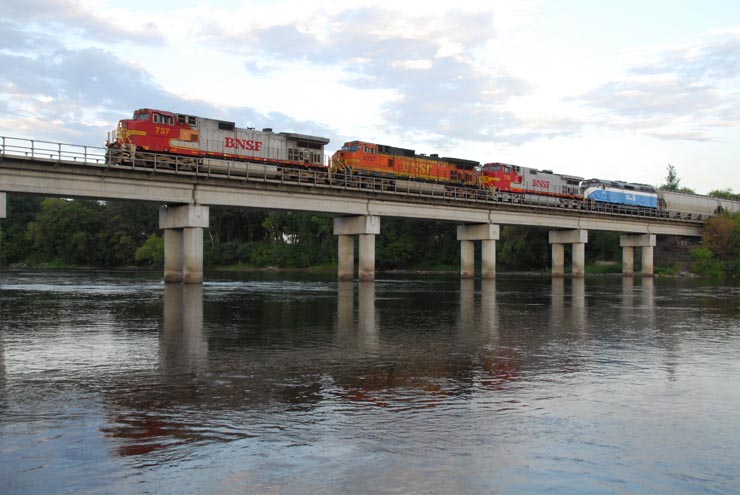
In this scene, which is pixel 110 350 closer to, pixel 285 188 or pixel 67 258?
pixel 285 188

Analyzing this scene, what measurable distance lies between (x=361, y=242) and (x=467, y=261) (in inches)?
618

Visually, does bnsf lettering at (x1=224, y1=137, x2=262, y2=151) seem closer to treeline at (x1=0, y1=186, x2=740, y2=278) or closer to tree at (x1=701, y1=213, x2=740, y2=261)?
treeline at (x1=0, y1=186, x2=740, y2=278)

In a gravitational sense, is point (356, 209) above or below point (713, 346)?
above

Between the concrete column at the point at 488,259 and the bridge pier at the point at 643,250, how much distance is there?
25615mm

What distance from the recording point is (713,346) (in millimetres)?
17453

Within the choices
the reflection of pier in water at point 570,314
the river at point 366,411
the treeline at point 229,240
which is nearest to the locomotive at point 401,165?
the reflection of pier in water at point 570,314

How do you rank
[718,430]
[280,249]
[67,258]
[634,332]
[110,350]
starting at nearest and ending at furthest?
[718,430]
[110,350]
[634,332]
[280,249]
[67,258]

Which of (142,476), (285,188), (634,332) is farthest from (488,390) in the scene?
(285,188)

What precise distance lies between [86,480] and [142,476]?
1.84 ft

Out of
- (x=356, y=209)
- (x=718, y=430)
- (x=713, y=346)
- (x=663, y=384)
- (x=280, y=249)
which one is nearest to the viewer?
(x=718, y=430)

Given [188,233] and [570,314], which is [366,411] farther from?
[188,233]

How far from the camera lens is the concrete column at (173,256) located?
4784 centimetres

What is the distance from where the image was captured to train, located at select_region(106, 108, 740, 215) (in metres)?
45.4

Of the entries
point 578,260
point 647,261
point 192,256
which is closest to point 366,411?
point 192,256
